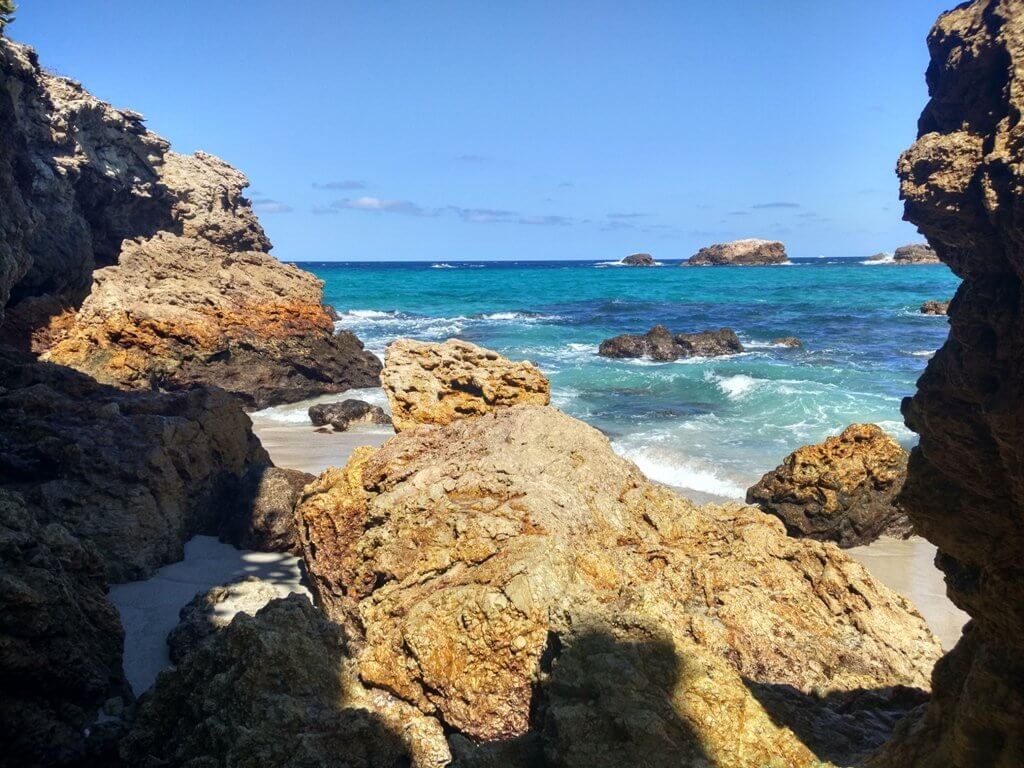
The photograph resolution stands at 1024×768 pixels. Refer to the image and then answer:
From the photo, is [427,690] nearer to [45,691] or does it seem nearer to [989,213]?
[45,691]

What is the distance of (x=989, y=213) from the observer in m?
2.45

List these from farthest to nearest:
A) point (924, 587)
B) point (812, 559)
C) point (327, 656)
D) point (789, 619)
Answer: point (924, 587)
point (812, 559)
point (789, 619)
point (327, 656)

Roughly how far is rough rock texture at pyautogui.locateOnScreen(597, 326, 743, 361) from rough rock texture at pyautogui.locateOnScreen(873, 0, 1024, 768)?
820 inches

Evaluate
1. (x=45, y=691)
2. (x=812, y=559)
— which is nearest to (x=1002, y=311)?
(x=812, y=559)

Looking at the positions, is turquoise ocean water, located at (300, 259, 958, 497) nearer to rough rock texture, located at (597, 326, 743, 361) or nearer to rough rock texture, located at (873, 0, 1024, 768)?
rough rock texture, located at (597, 326, 743, 361)

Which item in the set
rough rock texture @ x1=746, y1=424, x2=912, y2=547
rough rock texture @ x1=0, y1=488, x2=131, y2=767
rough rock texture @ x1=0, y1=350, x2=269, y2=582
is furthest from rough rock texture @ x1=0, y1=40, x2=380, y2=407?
rough rock texture @ x1=746, y1=424, x2=912, y2=547

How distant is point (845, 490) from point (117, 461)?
7440 millimetres

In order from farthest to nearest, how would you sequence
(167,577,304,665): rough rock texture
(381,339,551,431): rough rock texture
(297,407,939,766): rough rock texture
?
1. (381,339,551,431): rough rock texture
2. (167,577,304,665): rough rock texture
3. (297,407,939,766): rough rock texture

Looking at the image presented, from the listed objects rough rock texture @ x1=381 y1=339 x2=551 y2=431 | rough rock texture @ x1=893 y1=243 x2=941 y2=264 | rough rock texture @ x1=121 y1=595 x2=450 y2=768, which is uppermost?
rough rock texture @ x1=893 y1=243 x2=941 y2=264

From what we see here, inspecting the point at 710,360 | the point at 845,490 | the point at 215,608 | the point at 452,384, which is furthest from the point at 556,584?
the point at 710,360

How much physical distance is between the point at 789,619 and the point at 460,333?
26608mm

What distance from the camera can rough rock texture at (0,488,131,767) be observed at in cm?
317

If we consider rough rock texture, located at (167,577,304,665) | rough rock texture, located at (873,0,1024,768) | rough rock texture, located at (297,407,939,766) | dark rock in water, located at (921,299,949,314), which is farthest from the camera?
dark rock in water, located at (921,299,949,314)

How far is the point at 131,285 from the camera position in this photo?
48.9 ft
